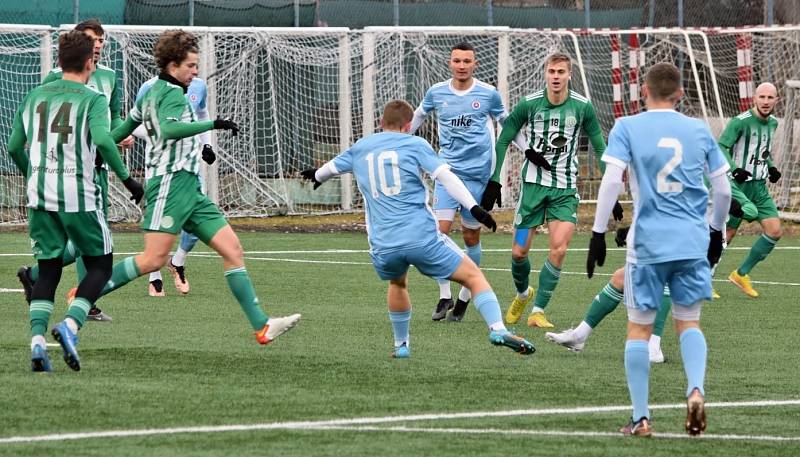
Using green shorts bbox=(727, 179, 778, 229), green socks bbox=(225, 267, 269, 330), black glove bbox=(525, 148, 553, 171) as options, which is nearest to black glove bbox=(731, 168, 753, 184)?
green shorts bbox=(727, 179, 778, 229)

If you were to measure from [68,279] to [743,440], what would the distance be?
894 cm

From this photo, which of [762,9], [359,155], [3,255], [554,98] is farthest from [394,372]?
[762,9]

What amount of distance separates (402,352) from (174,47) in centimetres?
234

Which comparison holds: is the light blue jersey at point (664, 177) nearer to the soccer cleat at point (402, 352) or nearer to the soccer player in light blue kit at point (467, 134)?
the soccer cleat at point (402, 352)

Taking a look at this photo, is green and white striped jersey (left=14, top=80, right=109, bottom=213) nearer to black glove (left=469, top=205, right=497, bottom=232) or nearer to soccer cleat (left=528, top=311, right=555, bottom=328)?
black glove (left=469, top=205, right=497, bottom=232)

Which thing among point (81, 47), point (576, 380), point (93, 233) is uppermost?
point (81, 47)

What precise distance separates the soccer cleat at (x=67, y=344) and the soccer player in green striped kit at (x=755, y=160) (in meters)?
7.56

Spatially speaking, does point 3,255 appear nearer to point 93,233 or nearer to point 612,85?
point 93,233

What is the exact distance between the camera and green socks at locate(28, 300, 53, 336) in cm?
877

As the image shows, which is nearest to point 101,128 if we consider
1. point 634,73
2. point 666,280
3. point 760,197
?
point 666,280

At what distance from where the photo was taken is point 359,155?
9.33 metres

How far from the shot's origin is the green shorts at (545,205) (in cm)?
1192

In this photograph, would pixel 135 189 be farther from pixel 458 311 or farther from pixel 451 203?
pixel 451 203

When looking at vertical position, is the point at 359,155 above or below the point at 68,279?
above
